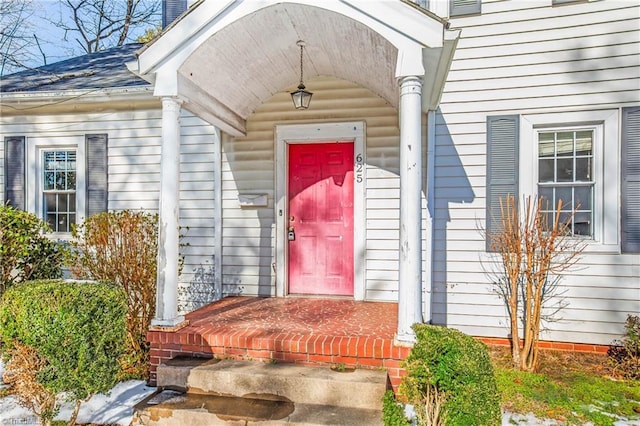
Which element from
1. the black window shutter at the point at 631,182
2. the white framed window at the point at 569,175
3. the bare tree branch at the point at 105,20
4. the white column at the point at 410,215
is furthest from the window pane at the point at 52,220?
the bare tree branch at the point at 105,20

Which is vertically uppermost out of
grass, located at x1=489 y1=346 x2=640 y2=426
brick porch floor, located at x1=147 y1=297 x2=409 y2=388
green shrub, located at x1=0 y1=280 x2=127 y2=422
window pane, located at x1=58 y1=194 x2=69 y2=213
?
window pane, located at x1=58 y1=194 x2=69 y2=213

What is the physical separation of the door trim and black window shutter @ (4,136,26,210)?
13.3 feet

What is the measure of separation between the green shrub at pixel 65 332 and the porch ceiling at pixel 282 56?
2051 millimetres

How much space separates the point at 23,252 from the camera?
13.8 feet

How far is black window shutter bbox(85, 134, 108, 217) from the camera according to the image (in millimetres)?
5547

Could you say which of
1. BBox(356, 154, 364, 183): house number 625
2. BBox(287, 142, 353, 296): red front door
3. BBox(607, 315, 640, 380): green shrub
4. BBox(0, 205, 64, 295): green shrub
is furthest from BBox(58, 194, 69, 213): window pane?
BBox(607, 315, 640, 380): green shrub

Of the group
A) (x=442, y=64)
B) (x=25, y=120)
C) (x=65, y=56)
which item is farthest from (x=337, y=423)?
(x=65, y=56)

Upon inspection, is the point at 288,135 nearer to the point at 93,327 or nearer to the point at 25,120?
the point at 93,327

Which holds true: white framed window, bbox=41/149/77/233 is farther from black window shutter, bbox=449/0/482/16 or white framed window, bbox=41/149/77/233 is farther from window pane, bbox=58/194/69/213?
black window shutter, bbox=449/0/482/16

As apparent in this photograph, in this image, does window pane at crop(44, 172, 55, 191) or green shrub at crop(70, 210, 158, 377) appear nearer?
green shrub at crop(70, 210, 158, 377)

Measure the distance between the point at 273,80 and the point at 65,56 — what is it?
13.7 m

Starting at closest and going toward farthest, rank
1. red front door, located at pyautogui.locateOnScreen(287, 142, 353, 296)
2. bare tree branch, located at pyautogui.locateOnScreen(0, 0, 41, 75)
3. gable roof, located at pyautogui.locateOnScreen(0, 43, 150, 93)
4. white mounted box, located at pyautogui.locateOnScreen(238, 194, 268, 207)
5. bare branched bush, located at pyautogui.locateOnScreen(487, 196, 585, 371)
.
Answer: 1. bare branched bush, located at pyautogui.locateOnScreen(487, 196, 585, 371)
2. red front door, located at pyautogui.locateOnScreen(287, 142, 353, 296)
3. white mounted box, located at pyautogui.locateOnScreen(238, 194, 268, 207)
4. gable roof, located at pyautogui.locateOnScreen(0, 43, 150, 93)
5. bare tree branch, located at pyautogui.locateOnScreen(0, 0, 41, 75)

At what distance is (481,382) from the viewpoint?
7.26 ft

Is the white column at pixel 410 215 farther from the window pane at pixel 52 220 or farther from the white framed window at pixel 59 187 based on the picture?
the window pane at pixel 52 220
